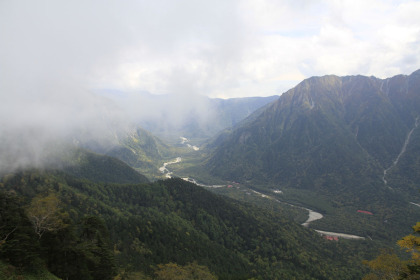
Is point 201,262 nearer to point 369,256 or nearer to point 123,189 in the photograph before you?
point 123,189

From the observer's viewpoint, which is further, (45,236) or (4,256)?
(45,236)

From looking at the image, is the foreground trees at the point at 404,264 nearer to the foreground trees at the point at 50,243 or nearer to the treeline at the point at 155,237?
the treeline at the point at 155,237

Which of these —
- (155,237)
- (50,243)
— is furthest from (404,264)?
(155,237)

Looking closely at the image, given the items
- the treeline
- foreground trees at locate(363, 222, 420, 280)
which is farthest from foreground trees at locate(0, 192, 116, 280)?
foreground trees at locate(363, 222, 420, 280)

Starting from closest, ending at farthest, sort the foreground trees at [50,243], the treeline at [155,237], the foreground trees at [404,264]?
the foreground trees at [50,243]
the foreground trees at [404,264]
the treeline at [155,237]

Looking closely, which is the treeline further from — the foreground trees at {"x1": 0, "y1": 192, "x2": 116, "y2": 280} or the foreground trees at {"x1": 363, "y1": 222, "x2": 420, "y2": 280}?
the foreground trees at {"x1": 363, "y1": 222, "x2": 420, "y2": 280}

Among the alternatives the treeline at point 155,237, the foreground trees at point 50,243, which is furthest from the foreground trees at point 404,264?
the foreground trees at point 50,243

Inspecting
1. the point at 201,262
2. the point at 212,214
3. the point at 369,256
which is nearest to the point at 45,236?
the point at 201,262

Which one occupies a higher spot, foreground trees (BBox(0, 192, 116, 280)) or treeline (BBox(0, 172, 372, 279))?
foreground trees (BBox(0, 192, 116, 280))
